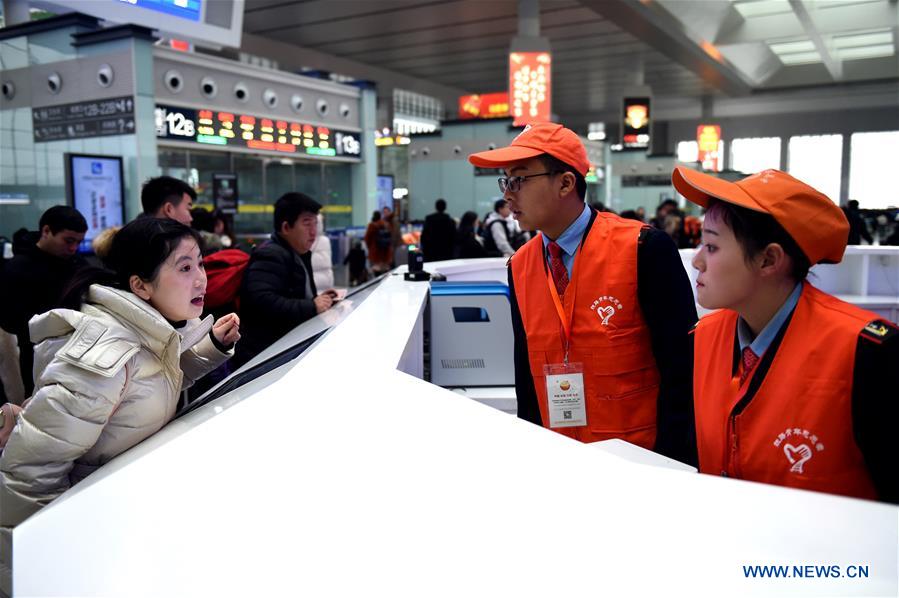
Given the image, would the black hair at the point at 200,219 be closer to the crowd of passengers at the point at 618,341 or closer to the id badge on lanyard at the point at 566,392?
the crowd of passengers at the point at 618,341

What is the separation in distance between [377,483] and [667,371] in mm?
964

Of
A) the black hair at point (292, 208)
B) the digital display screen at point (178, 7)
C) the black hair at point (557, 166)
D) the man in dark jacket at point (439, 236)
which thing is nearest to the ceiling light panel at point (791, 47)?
the man in dark jacket at point (439, 236)

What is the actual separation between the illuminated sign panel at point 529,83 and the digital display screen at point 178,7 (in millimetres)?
6538

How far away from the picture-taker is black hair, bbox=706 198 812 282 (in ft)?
3.83

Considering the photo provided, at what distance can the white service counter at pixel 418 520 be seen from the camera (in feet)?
2.84

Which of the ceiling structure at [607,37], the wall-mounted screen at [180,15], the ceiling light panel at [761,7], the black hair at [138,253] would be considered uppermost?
the ceiling light panel at [761,7]

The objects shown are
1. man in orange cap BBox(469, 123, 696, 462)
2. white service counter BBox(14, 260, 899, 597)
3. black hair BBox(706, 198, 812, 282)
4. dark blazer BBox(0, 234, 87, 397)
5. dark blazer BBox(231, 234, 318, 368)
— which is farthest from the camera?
dark blazer BBox(0, 234, 87, 397)

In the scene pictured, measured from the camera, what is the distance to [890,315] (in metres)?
5.93

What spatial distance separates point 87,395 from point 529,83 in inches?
478

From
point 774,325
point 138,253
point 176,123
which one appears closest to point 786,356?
point 774,325

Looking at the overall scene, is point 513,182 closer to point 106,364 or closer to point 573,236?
point 573,236

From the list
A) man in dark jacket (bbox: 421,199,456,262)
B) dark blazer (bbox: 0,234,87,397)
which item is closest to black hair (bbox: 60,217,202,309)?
dark blazer (bbox: 0,234,87,397)

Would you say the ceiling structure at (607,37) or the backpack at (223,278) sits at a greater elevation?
the ceiling structure at (607,37)

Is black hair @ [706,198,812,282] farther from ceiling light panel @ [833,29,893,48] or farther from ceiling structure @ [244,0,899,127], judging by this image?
ceiling light panel @ [833,29,893,48]
